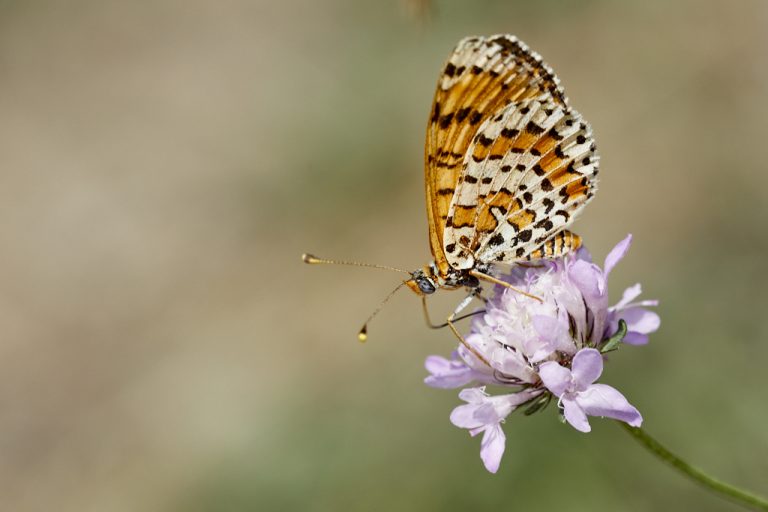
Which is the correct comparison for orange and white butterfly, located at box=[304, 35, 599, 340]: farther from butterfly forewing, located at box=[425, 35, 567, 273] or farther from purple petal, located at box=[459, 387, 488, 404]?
purple petal, located at box=[459, 387, 488, 404]

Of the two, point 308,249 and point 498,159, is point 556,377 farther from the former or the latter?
point 308,249

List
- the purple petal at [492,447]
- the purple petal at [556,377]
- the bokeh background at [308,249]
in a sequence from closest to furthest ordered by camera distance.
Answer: the purple petal at [556,377] → the purple petal at [492,447] → the bokeh background at [308,249]

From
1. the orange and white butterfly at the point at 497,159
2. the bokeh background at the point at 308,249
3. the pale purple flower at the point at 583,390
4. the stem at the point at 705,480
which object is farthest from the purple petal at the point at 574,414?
the bokeh background at the point at 308,249

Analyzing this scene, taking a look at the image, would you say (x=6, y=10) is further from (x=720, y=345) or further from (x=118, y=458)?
(x=720, y=345)

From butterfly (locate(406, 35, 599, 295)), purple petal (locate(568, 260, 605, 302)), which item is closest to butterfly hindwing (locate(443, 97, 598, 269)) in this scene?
butterfly (locate(406, 35, 599, 295))

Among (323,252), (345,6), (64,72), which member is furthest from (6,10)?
(323,252)

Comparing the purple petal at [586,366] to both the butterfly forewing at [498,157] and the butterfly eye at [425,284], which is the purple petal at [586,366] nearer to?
the butterfly forewing at [498,157]

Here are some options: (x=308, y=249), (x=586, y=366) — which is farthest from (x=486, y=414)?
(x=308, y=249)

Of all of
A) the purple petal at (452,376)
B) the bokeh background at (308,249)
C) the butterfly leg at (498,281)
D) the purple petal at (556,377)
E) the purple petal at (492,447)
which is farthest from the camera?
the bokeh background at (308,249)
